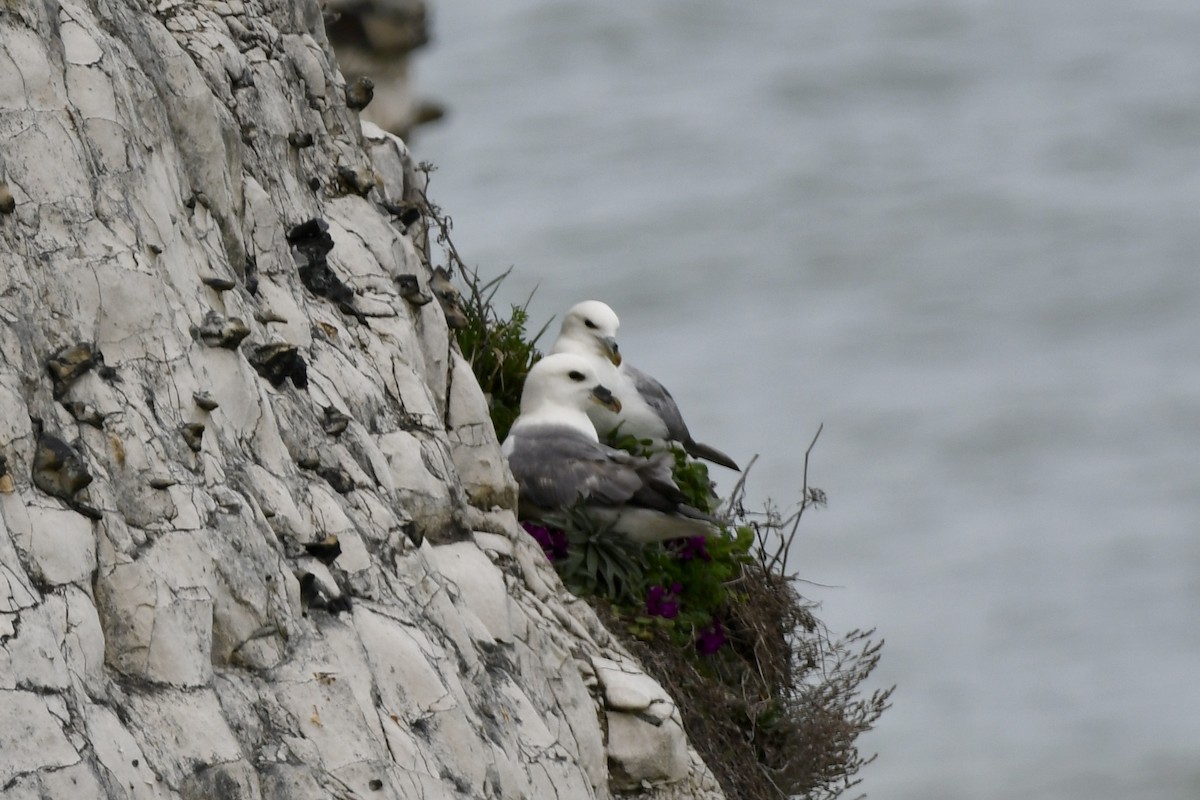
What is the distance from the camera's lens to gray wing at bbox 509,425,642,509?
6801 millimetres

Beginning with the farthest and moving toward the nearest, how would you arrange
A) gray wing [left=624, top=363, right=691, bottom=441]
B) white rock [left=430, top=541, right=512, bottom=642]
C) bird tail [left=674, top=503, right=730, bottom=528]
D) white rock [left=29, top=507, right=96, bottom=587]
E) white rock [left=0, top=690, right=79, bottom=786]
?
gray wing [left=624, top=363, right=691, bottom=441] → bird tail [left=674, top=503, right=730, bottom=528] → white rock [left=430, top=541, right=512, bottom=642] → white rock [left=29, top=507, right=96, bottom=587] → white rock [left=0, top=690, right=79, bottom=786]

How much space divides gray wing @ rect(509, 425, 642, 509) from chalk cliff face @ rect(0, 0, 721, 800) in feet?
4.60

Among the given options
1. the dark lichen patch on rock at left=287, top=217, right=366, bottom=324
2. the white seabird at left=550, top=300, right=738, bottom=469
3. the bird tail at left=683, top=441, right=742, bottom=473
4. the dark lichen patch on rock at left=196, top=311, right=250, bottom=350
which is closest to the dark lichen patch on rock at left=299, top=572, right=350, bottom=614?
the dark lichen patch on rock at left=196, top=311, right=250, bottom=350

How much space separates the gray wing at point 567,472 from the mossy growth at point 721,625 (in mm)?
106

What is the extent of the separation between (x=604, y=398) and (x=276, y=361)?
3281 mm

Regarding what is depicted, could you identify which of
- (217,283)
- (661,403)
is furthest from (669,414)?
(217,283)

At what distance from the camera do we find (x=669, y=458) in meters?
7.96

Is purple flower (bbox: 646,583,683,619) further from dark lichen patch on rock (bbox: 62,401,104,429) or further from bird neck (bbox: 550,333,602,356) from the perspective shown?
dark lichen patch on rock (bbox: 62,401,104,429)

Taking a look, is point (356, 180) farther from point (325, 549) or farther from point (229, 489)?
point (229, 489)

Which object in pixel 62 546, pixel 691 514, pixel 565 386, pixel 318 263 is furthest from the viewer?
pixel 565 386

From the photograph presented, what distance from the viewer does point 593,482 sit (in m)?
6.83

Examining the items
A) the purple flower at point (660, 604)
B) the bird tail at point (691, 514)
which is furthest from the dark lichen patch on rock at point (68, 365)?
the purple flower at point (660, 604)

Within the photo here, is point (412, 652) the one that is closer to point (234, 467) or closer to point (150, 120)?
point (234, 467)

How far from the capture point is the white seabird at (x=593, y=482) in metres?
6.81
